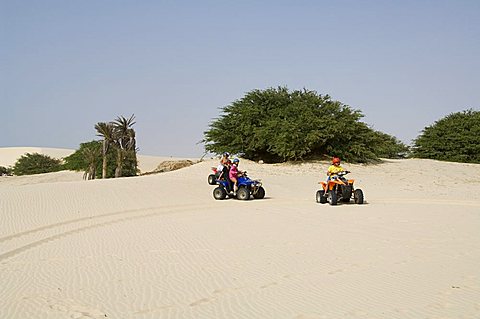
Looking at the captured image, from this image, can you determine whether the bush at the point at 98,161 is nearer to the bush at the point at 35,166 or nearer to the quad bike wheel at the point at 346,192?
the bush at the point at 35,166

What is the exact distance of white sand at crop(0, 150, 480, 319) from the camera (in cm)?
510

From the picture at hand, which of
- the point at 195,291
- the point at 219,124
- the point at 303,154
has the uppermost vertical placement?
the point at 219,124

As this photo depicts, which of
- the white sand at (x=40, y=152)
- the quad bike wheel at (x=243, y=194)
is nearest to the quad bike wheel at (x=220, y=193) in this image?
the quad bike wheel at (x=243, y=194)

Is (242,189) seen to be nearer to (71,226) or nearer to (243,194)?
(243,194)

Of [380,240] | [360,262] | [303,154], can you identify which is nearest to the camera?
[360,262]

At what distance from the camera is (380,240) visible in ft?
29.4

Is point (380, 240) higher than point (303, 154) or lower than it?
lower

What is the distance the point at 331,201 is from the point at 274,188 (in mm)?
5586

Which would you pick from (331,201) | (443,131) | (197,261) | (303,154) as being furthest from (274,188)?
(443,131)

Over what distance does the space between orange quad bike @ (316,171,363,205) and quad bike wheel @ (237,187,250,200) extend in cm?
246

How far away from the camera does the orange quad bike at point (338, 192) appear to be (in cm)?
1549

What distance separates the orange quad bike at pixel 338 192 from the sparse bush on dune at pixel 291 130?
35.7 feet

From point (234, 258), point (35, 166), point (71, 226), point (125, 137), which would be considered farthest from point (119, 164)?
point (234, 258)

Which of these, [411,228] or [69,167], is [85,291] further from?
[69,167]
